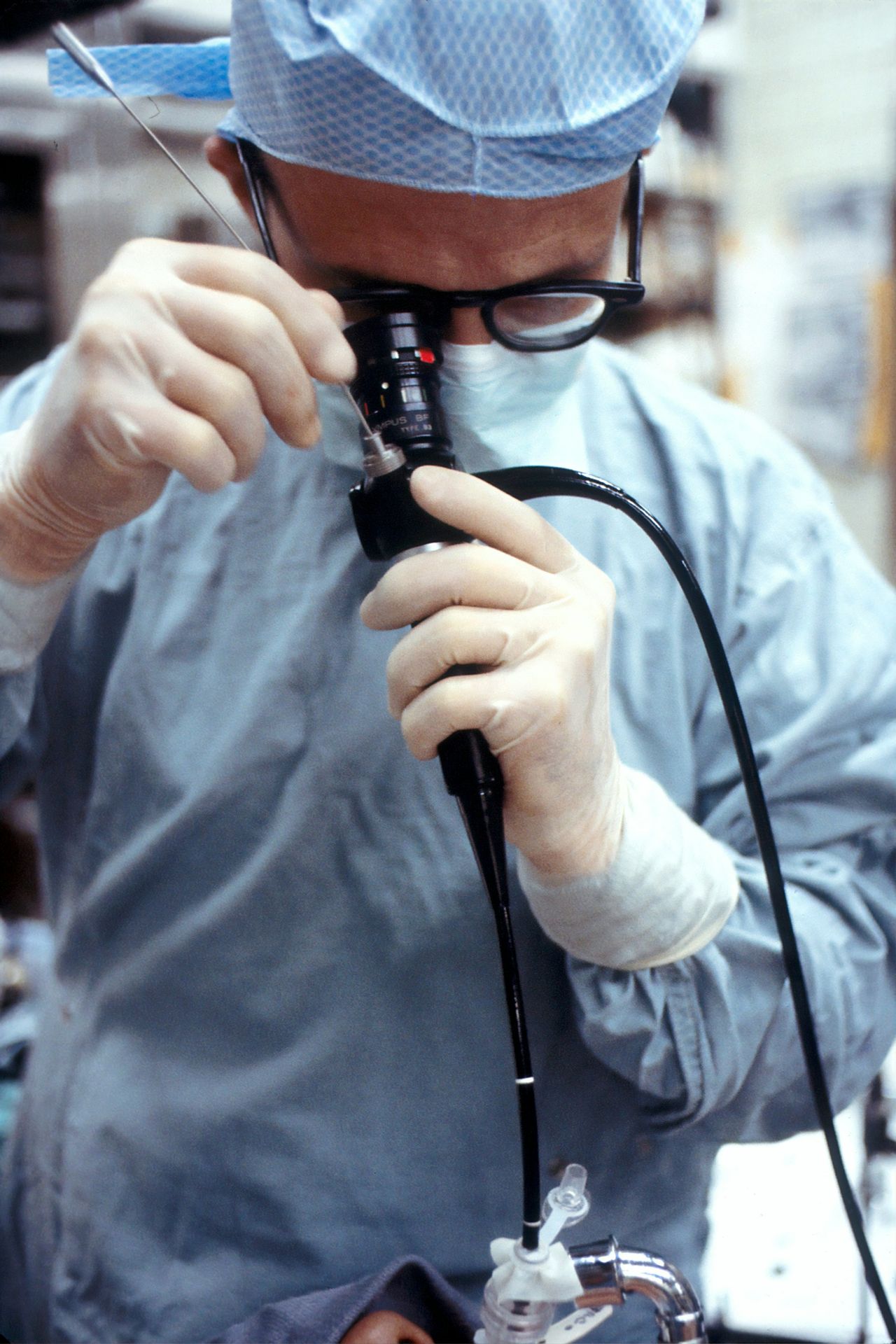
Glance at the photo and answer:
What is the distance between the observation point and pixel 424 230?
577 millimetres

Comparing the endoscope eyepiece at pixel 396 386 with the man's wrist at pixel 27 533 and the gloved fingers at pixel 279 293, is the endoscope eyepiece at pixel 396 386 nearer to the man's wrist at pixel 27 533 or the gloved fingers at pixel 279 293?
the gloved fingers at pixel 279 293

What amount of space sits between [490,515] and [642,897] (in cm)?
26

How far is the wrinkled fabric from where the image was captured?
2.33 feet

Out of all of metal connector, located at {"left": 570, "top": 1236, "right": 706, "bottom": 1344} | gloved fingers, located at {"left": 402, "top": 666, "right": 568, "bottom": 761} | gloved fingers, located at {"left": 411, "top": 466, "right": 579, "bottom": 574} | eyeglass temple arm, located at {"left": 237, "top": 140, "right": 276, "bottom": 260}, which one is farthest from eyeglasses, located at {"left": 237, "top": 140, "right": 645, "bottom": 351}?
metal connector, located at {"left": 570, "top": 1236, "right": 706, "bottom": 1344}

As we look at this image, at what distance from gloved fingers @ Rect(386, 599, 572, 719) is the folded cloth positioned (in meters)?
0.33

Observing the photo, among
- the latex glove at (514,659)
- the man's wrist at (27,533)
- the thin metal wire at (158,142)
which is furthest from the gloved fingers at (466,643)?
the man's wrist at (27,533)

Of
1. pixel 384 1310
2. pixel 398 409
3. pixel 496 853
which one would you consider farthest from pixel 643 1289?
pixel 398 409

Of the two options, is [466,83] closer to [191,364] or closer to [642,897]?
[191,364]

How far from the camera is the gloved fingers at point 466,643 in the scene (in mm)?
576

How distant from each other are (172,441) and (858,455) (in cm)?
95

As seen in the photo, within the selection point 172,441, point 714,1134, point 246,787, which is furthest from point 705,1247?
point 172,441

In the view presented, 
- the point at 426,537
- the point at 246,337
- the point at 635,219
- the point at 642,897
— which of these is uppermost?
the point at 635,219

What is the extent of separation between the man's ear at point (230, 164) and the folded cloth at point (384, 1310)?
0.64 m

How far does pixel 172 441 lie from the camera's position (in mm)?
524
